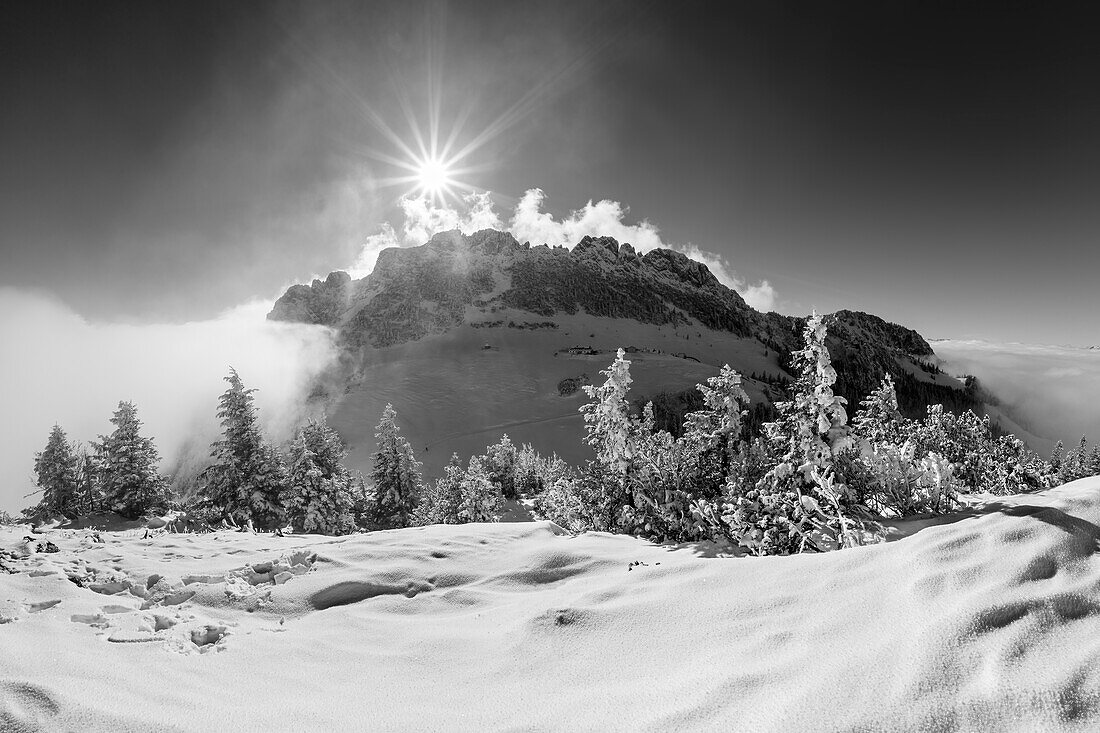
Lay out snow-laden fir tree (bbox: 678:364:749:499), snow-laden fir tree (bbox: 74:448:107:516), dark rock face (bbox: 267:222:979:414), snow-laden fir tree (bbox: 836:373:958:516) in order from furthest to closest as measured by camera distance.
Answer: dark rock face (bbox: 267:222:979:414)
snow-laden fir tree (bbox: 74:448:107:516)
snow-laden fir tree (bbox: 678:364:749:499)
snow-laden fir tree (bbox: 836:373:958:516)

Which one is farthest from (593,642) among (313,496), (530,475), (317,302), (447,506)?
(317,302)

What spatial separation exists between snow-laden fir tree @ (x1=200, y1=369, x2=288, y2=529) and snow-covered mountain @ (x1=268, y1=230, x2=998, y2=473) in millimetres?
47202

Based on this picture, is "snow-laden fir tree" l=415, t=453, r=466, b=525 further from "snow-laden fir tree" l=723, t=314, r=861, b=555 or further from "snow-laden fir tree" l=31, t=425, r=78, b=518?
"snow-laden fir tree" l=723, t=314, r=861, b=555

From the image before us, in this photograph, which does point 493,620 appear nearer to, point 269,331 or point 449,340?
point 449,340

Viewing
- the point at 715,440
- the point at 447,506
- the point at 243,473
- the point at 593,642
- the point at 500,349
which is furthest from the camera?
the point at 500,349

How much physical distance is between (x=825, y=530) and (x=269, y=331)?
198076 millimetres

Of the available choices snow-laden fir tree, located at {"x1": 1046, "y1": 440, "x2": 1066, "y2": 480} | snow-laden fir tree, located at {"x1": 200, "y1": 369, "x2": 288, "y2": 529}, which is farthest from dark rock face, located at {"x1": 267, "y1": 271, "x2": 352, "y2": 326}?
snow-laden fir tree, located at {"x1": 1046, "y1": 440, "x2": 1066, "y2": 480}

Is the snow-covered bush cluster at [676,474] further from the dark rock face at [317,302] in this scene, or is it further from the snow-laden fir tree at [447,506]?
the dark rock face at [317,302]

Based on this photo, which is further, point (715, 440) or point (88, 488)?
point (88, 488)

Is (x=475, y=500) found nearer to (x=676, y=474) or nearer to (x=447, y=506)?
(x=447, y=506)

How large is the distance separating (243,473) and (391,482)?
11116 millimetres

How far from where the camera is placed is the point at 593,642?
413cm

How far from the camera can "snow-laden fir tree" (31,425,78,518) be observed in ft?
80.3

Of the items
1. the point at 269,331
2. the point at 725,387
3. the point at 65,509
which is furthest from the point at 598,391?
the point at 269,331
